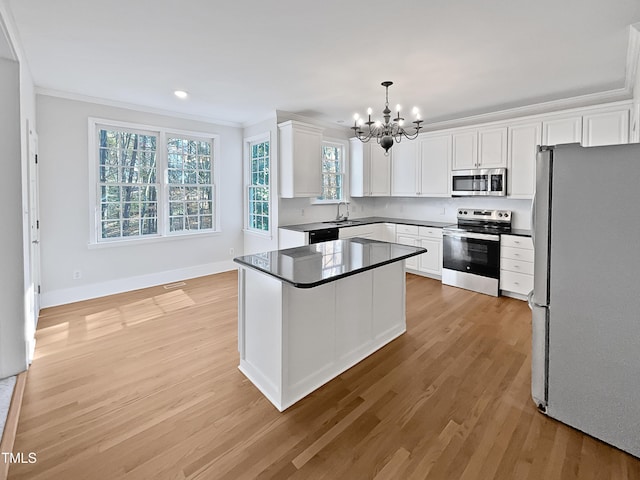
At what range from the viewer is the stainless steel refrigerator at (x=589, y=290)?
5.90 feet

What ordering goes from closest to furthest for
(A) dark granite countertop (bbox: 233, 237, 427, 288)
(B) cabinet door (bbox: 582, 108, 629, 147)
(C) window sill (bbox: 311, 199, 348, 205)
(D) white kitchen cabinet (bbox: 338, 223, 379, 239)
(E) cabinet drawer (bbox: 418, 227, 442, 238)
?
(A) dark granite countertop (bbox: 233, 237, 427, 288) < (B) cabinet door (bbox: 582, 108, 629, 147) < (E) cabinet drawer (bbox: 418, 227, 442, 238) < (D) white kitchen cabinet (bbox: 338, 223, 379, 239) < (C) window sill (bbox: 311, 199, 348, 205)

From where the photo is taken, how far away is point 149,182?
16.1 ft

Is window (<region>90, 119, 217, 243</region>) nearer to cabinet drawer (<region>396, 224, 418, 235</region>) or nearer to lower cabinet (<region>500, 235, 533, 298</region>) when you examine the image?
cabinet drawer (<region>396, 224, 418, 235</region>)

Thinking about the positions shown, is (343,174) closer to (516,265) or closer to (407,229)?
(407,229)

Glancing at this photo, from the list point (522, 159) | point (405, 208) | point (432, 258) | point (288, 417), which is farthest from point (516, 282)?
point (288, 417)

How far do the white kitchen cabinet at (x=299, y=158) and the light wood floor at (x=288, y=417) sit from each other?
8.37 feet

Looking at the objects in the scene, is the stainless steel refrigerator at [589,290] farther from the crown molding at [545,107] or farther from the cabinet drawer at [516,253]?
the crown molding at [545,107]

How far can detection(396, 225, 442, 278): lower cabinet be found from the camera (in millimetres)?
5254

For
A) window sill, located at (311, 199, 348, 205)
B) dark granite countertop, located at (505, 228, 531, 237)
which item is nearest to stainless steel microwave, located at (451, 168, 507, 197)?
dark granite countertop, located at (505, 228, 531, 237)

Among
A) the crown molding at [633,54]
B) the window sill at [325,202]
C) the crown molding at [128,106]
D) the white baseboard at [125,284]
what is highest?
the crown molding at [128,106]

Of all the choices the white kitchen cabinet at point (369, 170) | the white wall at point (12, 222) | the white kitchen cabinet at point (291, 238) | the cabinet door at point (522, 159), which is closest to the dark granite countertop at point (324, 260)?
the white kitchen cabinet at point (291, 238)

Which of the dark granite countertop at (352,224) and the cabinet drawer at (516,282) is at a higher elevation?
the dark granite countertop at (352,224)

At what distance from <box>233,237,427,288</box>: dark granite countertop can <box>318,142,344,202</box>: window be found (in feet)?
9.40

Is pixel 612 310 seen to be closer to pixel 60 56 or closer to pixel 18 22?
pixel 18 22
